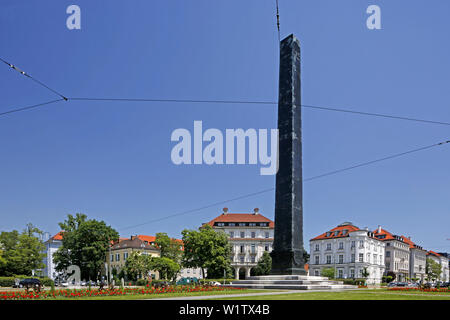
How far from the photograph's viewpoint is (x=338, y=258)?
86000mm

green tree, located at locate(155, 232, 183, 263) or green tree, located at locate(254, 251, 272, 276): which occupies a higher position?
green tree, located at locate(155, 232, 183, 263)

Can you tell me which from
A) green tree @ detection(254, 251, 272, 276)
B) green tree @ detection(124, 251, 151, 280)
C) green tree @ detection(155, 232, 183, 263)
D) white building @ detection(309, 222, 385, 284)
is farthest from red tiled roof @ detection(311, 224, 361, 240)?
green tree @ detection(124, 251, 151, 280)

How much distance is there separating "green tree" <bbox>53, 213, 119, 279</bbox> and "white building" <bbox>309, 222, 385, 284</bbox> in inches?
1917

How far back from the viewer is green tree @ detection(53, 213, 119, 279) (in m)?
61.5

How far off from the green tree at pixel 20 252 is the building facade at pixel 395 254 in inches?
3118

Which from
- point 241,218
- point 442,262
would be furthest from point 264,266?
point 442,262

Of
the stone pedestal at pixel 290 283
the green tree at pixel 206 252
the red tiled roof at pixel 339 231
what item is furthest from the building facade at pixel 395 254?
the stone pedestal at pixel 290 283

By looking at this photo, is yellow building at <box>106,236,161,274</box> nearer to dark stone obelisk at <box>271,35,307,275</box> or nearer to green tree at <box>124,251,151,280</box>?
green tree at <box>124,251,151,280</box>

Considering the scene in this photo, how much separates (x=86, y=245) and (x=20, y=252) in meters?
9.53

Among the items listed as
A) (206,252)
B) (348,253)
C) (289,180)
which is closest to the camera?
(289,180)

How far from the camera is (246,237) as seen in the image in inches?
3664

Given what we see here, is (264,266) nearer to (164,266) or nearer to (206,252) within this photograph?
(206,252)
